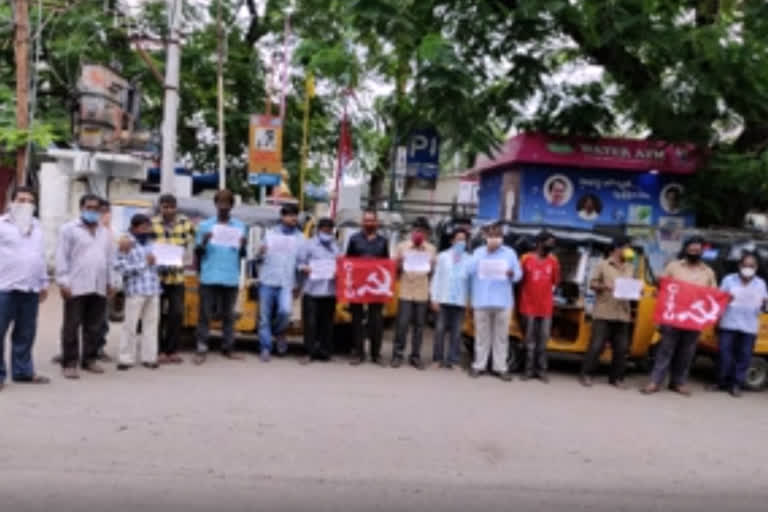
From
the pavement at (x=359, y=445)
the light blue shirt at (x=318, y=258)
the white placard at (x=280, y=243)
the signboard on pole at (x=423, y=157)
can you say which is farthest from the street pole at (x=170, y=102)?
the pavement at (x=359, y=445)

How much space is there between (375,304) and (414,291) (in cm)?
50

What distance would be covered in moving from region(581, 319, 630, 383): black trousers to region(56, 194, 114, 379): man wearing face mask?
546 centimetres

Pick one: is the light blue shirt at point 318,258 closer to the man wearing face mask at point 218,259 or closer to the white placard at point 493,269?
the man wearing face mask at point 218,259

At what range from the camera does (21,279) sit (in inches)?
313

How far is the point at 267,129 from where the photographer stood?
19031 millimetres

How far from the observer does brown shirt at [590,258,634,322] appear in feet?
33.2

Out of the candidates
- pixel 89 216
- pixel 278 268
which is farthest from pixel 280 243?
pixel 89 216

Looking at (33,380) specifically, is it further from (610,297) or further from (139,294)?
(610,297)

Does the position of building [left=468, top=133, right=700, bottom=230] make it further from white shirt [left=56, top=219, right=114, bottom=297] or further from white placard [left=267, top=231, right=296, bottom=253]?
white shirt [left=56, top=219, right=114, bottom=297]

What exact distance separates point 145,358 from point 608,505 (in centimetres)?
552

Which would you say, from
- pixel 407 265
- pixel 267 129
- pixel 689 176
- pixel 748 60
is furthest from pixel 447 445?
pixel 267 129

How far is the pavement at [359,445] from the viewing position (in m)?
5.46

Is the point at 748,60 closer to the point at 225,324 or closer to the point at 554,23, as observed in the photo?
the point at 554,23

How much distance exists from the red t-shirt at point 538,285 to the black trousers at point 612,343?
633 millimetres
